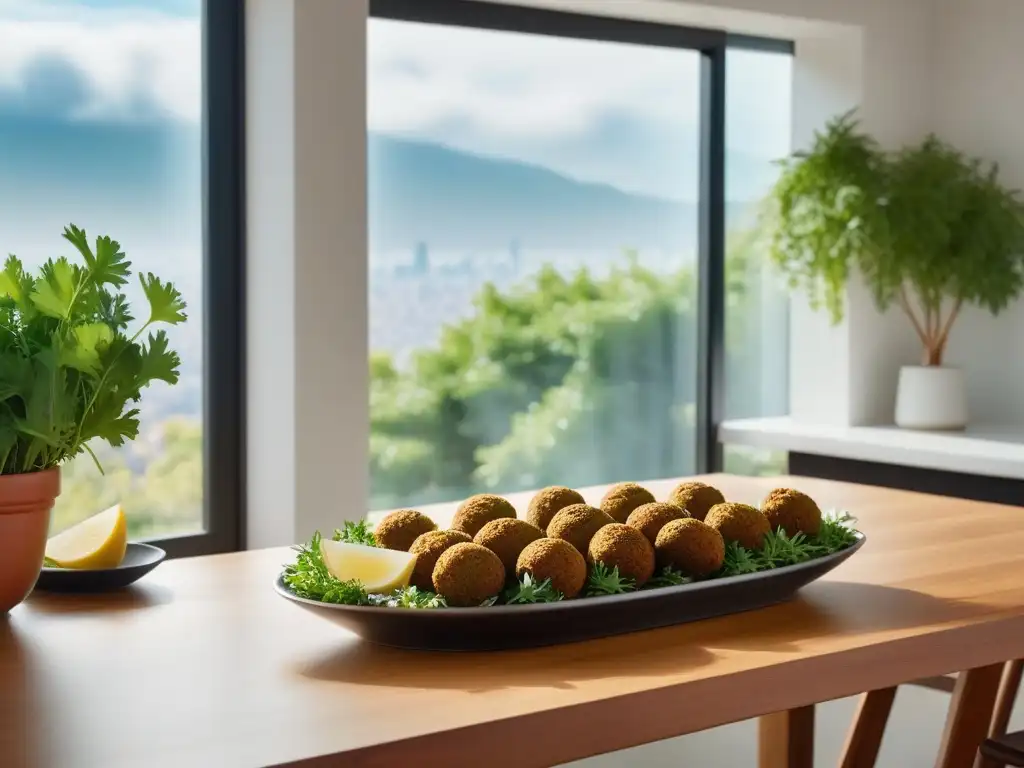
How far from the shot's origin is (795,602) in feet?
5.78

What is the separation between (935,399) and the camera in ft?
13.9

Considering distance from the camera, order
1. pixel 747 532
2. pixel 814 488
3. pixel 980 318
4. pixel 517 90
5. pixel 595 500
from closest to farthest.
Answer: pixel 747 532 < pixel 595 500 < pixel 814 488 < pixel 517 90 < pixel 980 318

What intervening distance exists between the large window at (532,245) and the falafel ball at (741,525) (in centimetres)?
205

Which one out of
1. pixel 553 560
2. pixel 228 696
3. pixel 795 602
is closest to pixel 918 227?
pixel 795 602

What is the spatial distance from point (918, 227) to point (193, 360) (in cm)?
210

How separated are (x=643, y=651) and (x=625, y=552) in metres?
0.12

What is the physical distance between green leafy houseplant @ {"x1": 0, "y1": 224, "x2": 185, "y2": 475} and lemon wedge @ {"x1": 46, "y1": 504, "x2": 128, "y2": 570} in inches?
8.2

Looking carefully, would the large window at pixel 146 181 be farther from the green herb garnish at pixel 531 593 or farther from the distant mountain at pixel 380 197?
the green herb garnish at pixel 531 593

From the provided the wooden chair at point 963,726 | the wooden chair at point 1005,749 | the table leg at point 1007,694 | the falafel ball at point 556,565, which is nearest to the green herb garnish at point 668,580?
the falafel ball at point 556,565

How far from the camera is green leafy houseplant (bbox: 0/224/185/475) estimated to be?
1.57 meters

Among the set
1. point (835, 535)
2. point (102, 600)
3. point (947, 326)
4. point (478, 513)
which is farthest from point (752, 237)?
point (102, 600)

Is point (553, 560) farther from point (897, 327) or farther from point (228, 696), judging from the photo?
point (897, 327)

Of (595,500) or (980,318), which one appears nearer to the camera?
(595,500)

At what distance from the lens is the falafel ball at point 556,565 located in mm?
1532
